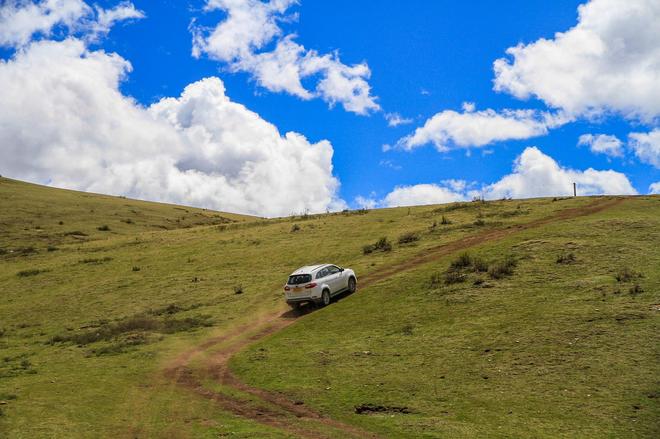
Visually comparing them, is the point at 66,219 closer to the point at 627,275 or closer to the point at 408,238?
the point at 408,238

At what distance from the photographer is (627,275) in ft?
73.8

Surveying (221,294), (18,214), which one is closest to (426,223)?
(221,294)

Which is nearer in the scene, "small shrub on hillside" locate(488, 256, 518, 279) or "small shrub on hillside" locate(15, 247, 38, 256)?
"small shrub on hillside" locate(488, 256, 518, 279)

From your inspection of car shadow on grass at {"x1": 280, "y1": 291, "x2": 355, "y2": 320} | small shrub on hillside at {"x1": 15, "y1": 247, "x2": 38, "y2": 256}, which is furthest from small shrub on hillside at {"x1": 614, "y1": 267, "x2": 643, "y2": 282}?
small shrub on hillside at {"x1": 15, "y1": 247, "x2": 38, "y2": 256}

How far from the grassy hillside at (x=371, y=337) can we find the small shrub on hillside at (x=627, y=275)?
9.1 inches

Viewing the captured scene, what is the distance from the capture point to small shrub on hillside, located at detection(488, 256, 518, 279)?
26.4m

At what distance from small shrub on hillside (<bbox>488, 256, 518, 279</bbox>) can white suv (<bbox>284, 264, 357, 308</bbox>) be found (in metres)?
7.90

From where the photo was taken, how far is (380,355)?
18891mm

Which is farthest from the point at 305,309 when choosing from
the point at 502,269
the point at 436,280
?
the point at 502,269

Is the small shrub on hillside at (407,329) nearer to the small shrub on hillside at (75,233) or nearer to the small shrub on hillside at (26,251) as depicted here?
the small shrub on hillside at (26,251)

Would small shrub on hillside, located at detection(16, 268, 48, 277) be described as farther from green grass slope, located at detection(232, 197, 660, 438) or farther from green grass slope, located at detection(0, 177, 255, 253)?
green grass slope, located at detection(232, 197, 660, 438)

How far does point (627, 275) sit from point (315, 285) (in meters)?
14.4

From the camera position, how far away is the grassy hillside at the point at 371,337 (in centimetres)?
1391

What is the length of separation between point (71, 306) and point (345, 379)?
23.7 meters
